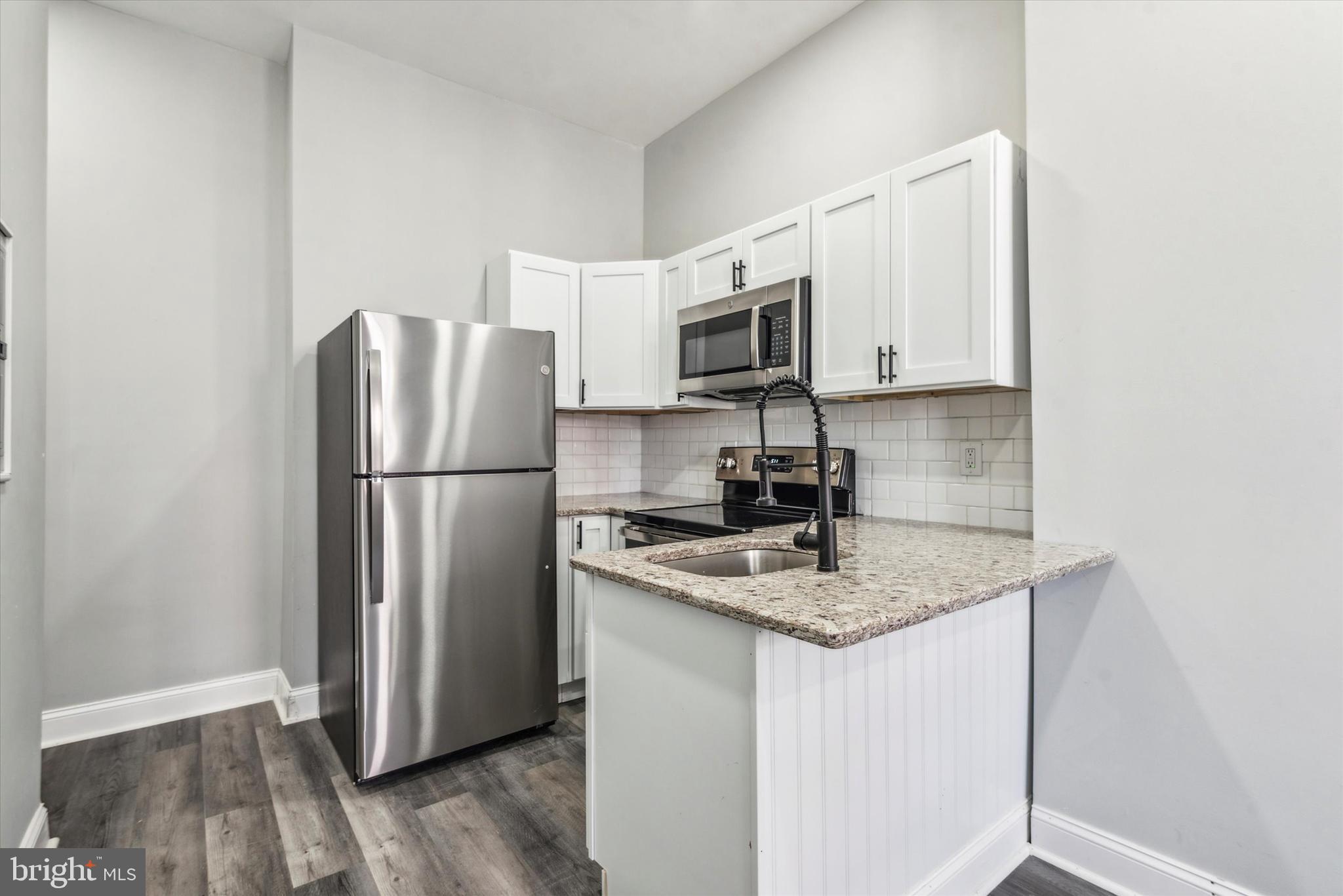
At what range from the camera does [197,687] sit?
2.78m

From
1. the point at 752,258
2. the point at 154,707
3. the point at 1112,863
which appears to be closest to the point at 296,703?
the point at 154,707

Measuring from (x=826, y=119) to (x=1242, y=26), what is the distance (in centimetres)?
153

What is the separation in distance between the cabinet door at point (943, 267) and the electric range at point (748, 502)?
568mm

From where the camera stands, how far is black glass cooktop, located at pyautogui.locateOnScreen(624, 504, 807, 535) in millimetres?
2420

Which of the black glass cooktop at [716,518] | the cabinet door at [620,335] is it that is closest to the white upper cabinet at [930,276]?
the black glass cooktop at [716,518]

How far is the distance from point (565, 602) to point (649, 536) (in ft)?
1.70

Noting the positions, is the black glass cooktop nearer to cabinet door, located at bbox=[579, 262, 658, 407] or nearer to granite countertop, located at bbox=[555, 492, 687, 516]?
Answer: granite countertop, located at bbox=[555, 492, 687, 516]

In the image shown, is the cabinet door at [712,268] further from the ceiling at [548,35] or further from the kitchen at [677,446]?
the ceiling at [548,35]

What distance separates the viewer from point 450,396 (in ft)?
7.64

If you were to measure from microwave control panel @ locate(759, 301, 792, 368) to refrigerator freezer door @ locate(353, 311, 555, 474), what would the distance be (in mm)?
866

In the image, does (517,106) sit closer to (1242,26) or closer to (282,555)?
(282,555)

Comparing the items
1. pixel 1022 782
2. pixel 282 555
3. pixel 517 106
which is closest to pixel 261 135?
pixel 517 106

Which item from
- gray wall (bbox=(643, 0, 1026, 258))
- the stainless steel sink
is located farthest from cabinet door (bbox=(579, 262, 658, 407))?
the stainless steel sink

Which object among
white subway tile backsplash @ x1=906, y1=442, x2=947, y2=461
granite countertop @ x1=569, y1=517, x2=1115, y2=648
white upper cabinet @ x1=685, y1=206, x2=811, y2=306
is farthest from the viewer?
white upper cabinet @ x1=685, y1=206, x2=811, y2=306
